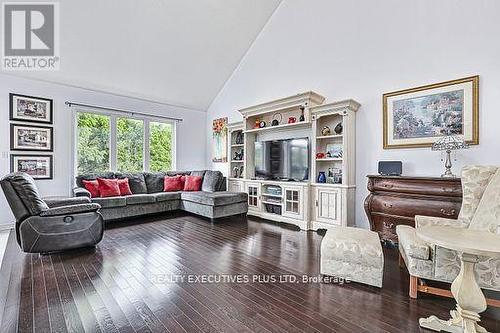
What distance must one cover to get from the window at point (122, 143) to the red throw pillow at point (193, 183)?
1015 millimetres

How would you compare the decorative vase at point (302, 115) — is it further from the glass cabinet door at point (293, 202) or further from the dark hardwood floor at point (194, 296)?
the dark hardwood floor at point (194, 296)

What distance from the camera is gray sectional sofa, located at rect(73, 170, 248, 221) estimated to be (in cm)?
457

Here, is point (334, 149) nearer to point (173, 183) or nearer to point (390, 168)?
point (390, 168)

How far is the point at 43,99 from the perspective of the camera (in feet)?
15.4

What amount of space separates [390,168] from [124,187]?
4.78 metres

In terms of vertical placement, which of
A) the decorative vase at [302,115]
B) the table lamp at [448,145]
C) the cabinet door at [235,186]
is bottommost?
the cabinet door at [235,186]

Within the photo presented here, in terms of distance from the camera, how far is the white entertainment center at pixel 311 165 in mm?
3967

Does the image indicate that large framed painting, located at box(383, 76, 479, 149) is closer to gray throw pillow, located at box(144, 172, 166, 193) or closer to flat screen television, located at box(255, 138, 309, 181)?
flat screen television, located at box(255, 138, 309, 181)

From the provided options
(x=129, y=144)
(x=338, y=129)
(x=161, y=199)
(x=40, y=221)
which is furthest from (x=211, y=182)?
(x=40, y=221)

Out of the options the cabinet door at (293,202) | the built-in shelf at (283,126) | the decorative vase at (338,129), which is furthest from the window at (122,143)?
the decorative vase at (338,129)

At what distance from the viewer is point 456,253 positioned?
1.95 metres

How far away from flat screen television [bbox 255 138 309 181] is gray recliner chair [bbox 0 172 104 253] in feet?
10.4

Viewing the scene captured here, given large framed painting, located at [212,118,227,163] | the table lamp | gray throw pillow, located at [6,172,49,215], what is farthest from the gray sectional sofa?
the table lamp

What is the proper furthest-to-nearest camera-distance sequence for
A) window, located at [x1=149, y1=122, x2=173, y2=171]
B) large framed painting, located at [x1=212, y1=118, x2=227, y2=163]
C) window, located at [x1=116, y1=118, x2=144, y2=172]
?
large framed painting, located at [x1=212, y1=118, x2=227, y2=163] < window, located at [x1=149, y1=122, x2=173, y2=171] < window, located at [x1=116, y1=118, x2=144, y2=172]
